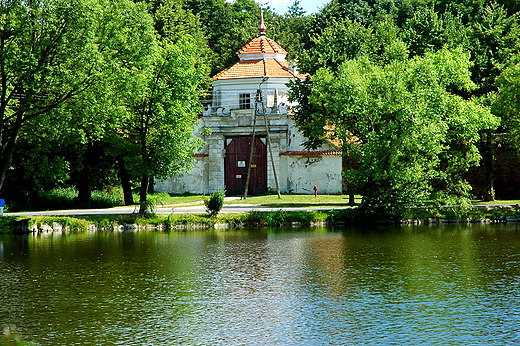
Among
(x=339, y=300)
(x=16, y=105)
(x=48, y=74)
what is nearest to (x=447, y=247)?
(x=339, y=300)

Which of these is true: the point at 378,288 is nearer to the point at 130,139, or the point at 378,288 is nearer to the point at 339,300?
the point at 339,300

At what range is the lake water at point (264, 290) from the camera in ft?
46.1

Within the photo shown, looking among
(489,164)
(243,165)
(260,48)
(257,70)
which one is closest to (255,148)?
(243,165)

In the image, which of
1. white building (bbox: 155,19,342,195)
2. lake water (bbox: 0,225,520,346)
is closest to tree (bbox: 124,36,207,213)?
lake water (bbox: 0,225,520,346)

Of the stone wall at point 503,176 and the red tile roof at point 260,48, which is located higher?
the red tile roof at point 260,48

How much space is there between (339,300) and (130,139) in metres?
22.2

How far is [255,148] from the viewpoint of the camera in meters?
49.3

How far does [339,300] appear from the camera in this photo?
55.7 ft

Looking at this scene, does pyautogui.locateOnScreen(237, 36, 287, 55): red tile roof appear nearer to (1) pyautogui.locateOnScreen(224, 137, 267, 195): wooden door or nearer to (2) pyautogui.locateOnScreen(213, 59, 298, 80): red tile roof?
(2) pyautogui.locateOnScreen(213, 59, 298, 80): red tile roof

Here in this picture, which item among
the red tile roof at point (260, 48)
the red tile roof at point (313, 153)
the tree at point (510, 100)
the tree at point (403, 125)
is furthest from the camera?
the red tile roof at point (260, 48)

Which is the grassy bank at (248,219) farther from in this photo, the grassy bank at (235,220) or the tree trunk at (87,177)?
the tree trunk at (87,177)

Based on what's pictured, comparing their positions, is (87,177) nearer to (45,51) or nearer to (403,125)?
(45,51)

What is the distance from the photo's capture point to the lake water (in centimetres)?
1404

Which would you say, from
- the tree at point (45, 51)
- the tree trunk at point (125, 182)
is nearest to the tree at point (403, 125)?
the tree trunk at point (125, 182)
